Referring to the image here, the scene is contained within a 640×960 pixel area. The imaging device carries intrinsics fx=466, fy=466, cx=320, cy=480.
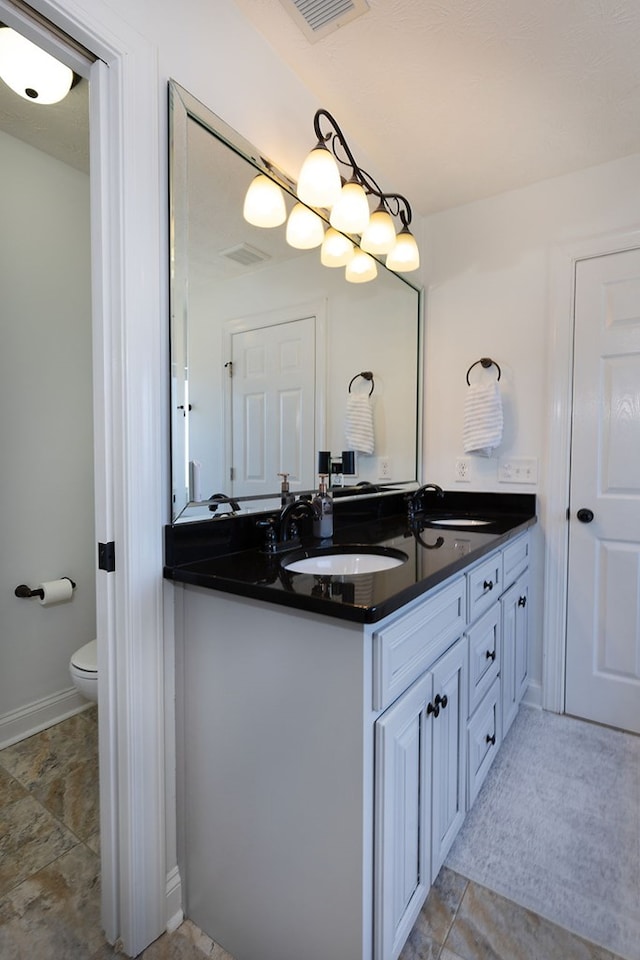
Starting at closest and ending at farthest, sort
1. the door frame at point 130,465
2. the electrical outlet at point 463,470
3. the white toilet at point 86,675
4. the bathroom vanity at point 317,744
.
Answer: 1. the bathroom vanity at point 317,744
2. the door frame at point 130,465
3. the white toilet at point 86,675
4. the electrical outlet at point 463,470

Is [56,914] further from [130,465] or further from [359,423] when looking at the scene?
[359,423]

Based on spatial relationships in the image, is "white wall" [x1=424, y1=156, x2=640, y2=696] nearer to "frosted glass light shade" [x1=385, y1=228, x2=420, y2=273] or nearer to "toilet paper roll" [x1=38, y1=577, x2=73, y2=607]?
"frosted glass light shade" [x1=385, y1=228, x2=420, y2=273]

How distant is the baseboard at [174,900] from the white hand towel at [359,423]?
1490 mm

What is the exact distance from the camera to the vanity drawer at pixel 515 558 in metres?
1.76

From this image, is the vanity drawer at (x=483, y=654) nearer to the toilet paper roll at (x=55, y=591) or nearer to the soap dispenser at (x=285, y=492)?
the soap dispenser at (x=285, y=492)

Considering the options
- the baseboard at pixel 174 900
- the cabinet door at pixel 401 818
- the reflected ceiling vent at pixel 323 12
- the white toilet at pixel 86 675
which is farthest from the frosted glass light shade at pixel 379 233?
the baseboard at pixel 174 900

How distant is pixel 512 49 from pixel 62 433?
7.25 ft

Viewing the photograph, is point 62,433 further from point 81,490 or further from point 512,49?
point 512,49

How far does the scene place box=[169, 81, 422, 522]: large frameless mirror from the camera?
3.93 ft

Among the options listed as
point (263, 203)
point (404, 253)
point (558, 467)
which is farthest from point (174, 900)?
point (404, 253)

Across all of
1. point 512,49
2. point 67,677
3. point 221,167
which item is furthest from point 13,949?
point 512,49

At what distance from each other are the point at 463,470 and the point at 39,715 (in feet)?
7.41

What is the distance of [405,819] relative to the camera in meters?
1.01

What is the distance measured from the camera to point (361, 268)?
6.54ft
